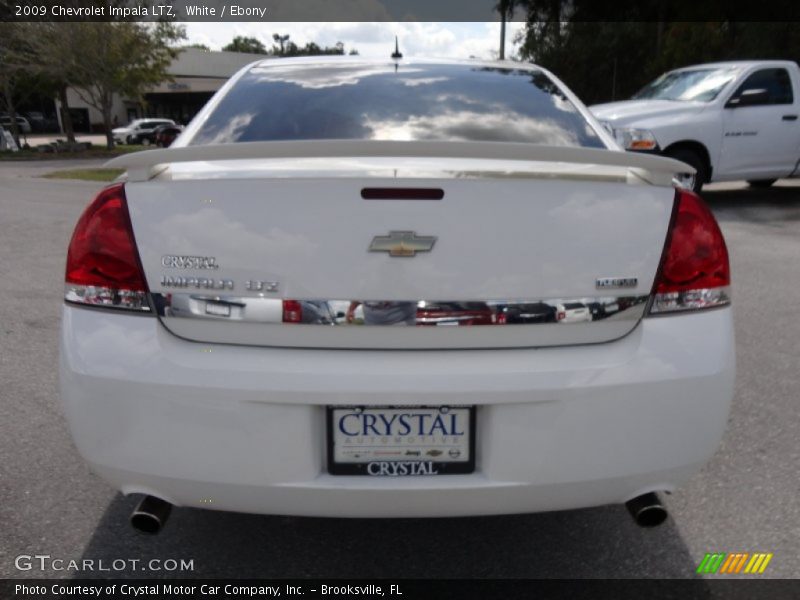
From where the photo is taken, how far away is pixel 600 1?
1165 inches

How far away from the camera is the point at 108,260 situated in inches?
77.5

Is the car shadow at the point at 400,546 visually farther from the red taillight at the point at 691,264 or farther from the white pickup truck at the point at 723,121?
the white pickup truck at the point at 723,121

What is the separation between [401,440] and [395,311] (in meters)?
0.33

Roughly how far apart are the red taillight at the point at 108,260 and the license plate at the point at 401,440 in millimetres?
618

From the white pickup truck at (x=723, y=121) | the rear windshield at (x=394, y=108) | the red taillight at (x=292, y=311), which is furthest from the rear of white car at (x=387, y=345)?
the white pickup truck at (x=723, y=121)

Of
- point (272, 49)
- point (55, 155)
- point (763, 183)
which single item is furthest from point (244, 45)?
point (763, 183)

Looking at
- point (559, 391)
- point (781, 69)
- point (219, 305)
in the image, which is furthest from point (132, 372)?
point (781, 69)

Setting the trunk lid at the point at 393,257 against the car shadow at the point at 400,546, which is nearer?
the trunk lid at the point at 393,257

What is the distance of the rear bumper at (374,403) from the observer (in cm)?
182

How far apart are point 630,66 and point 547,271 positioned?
30753 mm

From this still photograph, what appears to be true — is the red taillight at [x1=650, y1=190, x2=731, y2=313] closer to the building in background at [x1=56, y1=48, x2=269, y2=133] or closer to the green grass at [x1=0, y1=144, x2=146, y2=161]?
the green grass at [x1=0, y1=144, x2=146, y2=161]

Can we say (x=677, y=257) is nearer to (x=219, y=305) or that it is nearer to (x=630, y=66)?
(x=219, y=305)

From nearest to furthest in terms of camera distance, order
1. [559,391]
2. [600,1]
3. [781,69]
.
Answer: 1. [559,391]
2. [781,69]
3. [600,1]

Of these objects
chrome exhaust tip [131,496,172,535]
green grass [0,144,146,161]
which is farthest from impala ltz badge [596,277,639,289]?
A: green grass [0,144,146,161]
